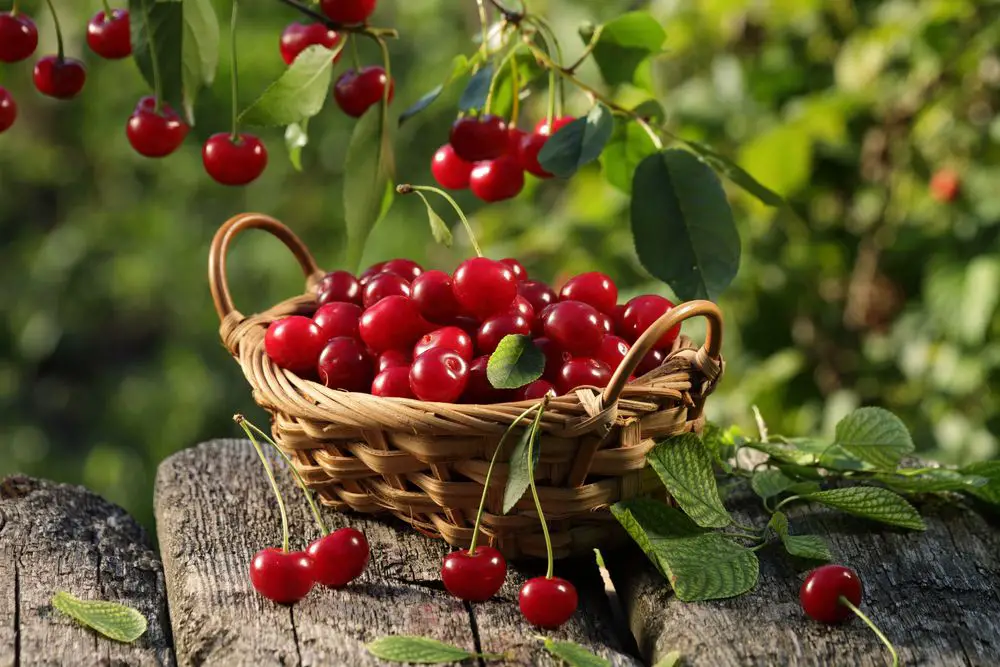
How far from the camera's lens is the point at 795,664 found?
0.94m

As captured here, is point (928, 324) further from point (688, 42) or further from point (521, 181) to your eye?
point (521, 181)

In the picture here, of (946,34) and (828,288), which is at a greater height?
(946,34)

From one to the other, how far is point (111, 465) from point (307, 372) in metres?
2.56

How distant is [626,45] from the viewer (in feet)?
4.29

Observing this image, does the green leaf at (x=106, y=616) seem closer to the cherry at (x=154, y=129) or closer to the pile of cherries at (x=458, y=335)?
the pile of cherries at (x=458, y=335)

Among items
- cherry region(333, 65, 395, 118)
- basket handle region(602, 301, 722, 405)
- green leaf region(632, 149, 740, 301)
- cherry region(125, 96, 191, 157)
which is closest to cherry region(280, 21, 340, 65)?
cherry region(333, 65, 395, 118)

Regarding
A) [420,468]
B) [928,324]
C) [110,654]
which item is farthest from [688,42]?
[110,654]

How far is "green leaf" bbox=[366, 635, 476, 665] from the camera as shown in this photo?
923 millimetres

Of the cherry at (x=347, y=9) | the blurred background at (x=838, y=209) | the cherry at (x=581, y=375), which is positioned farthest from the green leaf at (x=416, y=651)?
the blurred background at (x=838, y=209)

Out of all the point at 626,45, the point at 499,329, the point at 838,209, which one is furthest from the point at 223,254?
the point at 838,209

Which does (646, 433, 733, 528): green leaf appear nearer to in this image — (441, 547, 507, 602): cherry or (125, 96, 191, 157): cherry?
(441, 547, 507, 602): cherry

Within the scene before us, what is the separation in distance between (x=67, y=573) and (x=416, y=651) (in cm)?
37

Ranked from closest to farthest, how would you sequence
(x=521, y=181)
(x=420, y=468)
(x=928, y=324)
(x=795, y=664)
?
(x=795, y=664) < (x=420, y=468) < (x=521, y=181) < (x=928, y=324)

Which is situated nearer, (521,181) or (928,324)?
(521,181)
